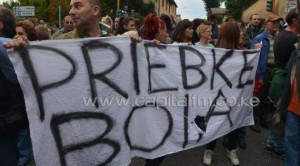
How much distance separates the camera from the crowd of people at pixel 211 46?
8.23ft

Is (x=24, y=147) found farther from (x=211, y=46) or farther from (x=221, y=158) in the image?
(x=211, y=46)

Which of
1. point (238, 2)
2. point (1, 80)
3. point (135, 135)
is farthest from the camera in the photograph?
point (238, 2)

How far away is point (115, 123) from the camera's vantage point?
2.86 meters

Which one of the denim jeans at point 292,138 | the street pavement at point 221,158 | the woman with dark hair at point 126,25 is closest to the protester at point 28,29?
the street pavement at point 221,158

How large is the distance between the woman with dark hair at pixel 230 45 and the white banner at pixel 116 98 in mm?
281

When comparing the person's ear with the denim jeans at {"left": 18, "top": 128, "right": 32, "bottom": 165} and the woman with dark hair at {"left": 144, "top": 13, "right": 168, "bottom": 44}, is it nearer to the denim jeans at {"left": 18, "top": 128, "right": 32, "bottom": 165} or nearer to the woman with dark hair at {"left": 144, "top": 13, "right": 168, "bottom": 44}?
the woman with dark hair at {"left": 144, "top": 13, "right": 168, "bottom": 44}

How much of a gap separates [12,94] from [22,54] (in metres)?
0.29

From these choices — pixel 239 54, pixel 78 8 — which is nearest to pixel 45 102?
pixel 78 8

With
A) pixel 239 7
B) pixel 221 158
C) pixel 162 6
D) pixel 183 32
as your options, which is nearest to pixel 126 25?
pixel 183 32

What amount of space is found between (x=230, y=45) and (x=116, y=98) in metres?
1.74

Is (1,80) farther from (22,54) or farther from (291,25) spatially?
(291,25)

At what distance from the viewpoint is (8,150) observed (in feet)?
7.95

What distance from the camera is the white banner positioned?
2.60 metres

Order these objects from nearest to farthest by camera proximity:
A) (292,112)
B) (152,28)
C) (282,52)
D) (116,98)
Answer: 1. (116,98)
2. (292,112)
3. (152,28)
4. (282,52)
